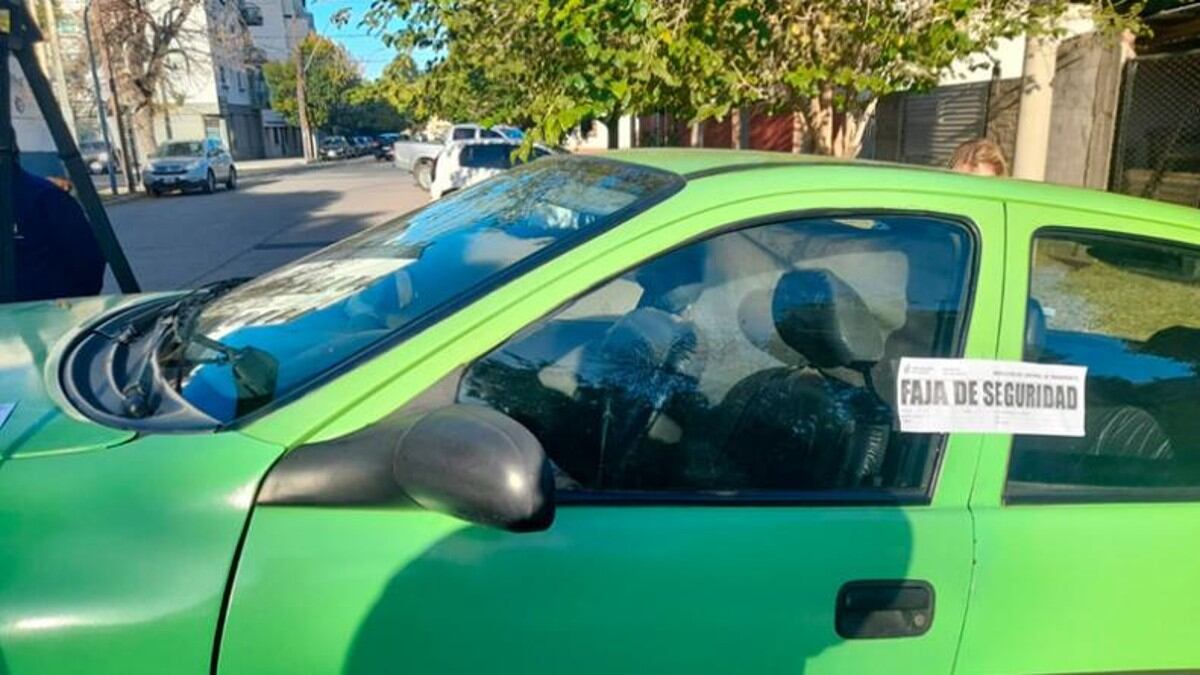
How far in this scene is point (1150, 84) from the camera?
25.0ft

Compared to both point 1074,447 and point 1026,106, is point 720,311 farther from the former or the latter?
point 1026,106

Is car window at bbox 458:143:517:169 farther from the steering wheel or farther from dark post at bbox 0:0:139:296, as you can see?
the steering wheel

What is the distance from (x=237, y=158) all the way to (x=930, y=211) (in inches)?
2325

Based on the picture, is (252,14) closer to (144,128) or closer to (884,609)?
(144,128)

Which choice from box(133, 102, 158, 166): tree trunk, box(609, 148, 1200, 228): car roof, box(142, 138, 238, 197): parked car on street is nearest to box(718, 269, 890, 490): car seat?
box(609, 148, 1200, 228): car roof

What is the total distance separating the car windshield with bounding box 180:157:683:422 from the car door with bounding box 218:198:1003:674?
0.18 m

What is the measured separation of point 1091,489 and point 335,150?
6001 centimetres

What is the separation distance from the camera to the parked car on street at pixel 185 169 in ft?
73.2

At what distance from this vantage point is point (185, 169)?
22.4m

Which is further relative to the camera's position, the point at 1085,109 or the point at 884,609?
the point at 1085,109

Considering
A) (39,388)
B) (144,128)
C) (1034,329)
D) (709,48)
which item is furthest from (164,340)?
(144,128)

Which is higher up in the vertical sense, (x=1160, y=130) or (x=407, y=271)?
(x=1160, y=130)

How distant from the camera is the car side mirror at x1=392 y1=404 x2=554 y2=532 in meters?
1.09

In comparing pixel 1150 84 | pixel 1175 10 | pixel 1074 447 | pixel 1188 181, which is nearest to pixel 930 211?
pixel 1074 447
